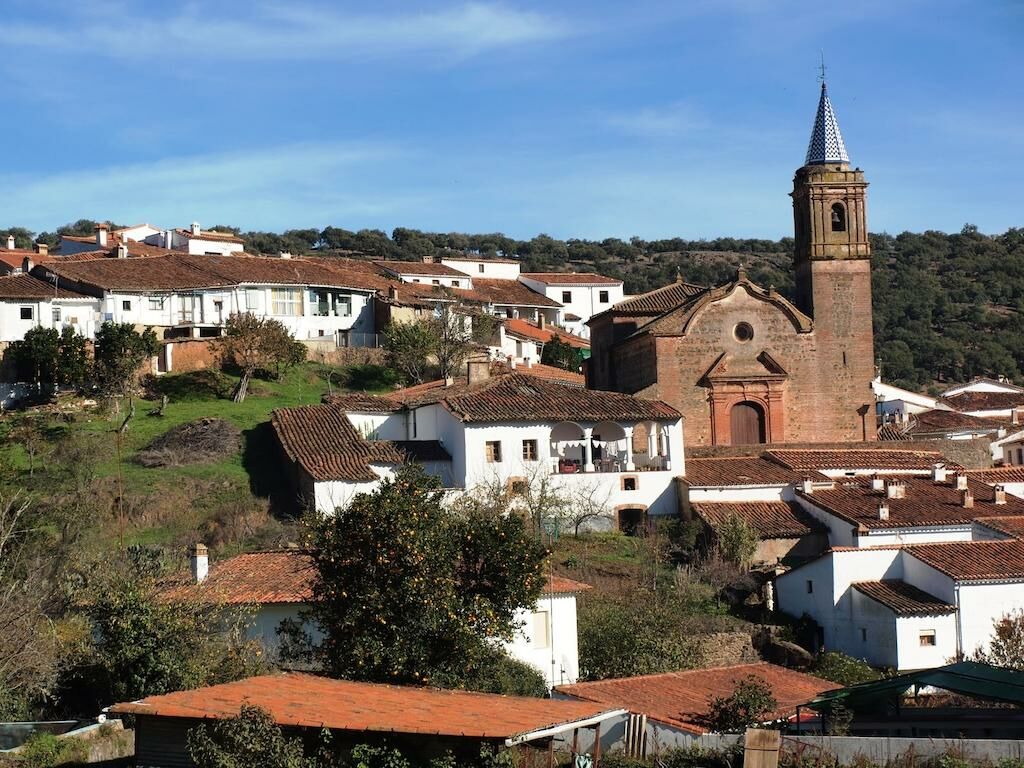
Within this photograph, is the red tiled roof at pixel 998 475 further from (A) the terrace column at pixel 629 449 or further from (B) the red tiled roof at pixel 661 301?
(B) the red tiled roof at pixel 661 301

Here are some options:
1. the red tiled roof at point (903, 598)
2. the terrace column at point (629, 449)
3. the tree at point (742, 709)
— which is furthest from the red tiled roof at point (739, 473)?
the tree at point (742, 709)

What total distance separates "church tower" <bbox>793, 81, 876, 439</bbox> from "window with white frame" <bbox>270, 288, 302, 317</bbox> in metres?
21.1

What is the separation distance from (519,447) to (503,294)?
37.4 meters

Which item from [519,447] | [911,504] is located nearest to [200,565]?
[519,447]

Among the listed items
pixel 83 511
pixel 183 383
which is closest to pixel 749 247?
pixel 183 383

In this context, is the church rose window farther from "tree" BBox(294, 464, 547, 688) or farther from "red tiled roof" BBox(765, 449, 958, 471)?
"tree" BBox(294, 464, 547, 688)

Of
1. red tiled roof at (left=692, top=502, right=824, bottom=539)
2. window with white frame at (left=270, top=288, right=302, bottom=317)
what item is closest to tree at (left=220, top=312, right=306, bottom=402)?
window with white frame at (left=270, top=288, right=302, bottom=317)

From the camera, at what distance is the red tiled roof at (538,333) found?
2835 inches

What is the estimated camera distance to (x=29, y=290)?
60.1 metres

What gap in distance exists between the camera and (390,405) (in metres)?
49.7

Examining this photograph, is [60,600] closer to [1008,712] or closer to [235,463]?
[235,463]

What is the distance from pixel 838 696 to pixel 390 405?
84.0 ft

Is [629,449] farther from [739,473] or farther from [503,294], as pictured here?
[503,294]

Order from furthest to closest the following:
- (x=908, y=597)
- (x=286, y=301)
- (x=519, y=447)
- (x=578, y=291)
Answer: (x=578, y=291)
(x=286, y=301)
(x=519, y=447)
(x=908, y=597)
